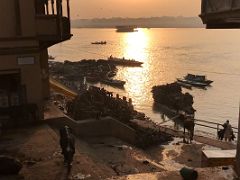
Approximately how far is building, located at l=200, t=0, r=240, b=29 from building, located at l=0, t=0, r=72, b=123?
8.70 m

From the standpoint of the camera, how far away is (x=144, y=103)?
184ft

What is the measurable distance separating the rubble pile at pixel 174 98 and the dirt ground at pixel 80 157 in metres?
24.2

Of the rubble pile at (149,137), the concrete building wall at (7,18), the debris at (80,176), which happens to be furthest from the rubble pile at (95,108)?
the debris at (80,176)

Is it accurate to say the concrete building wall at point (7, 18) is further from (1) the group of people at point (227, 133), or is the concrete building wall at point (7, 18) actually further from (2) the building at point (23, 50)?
(1) the group of people at point (227, 133)

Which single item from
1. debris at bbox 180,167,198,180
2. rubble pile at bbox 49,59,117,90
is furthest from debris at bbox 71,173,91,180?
rubble pile at bbox 49,59,117,90

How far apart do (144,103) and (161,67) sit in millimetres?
49128

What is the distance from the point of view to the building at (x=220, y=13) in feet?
24.1

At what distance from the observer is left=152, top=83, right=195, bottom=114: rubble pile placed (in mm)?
46750

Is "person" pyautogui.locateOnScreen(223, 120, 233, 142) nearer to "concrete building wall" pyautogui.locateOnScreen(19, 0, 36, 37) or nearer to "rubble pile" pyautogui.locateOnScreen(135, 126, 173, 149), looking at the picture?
"rubble pile" pyautogui.locateOnScreen(135, 126, 173, 149)

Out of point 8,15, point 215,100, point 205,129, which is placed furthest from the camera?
point 215,100

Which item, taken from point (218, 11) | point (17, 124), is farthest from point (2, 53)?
point (218, 11)

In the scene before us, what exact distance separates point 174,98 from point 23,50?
34.7 meters

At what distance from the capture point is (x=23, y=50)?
15.5 m

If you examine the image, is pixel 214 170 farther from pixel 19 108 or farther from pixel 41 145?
pixel 19 108
